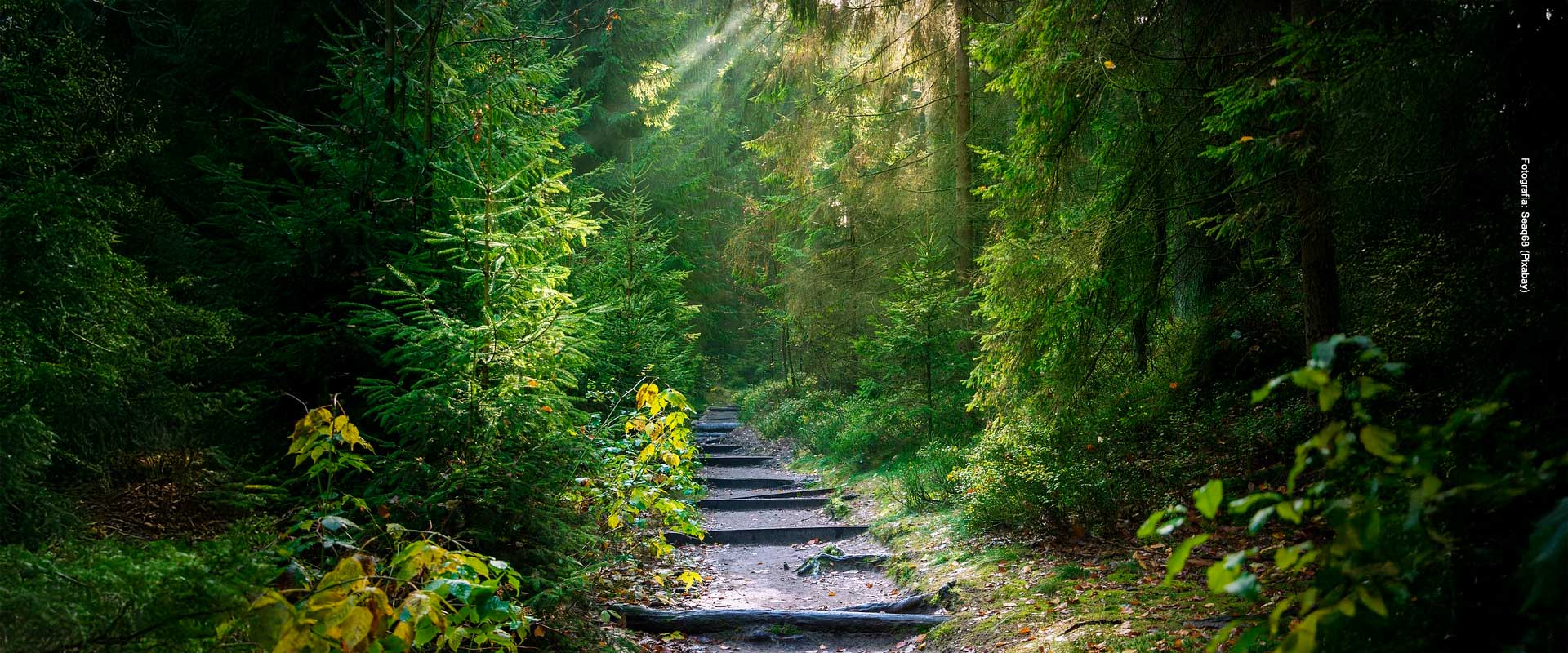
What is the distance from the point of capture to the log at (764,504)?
1139 cm

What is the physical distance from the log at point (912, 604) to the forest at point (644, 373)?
34 cm

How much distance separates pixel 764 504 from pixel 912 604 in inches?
220

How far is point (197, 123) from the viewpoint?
6.28 metres

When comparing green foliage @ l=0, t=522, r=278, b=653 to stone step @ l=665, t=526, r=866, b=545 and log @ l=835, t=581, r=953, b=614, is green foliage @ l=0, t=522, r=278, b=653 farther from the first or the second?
stone step @ l=665, t=526, r=866, b=545

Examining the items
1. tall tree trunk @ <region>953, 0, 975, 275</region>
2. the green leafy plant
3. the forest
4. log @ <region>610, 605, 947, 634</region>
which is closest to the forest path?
log @ <region>610, 605, 947, 634</region>

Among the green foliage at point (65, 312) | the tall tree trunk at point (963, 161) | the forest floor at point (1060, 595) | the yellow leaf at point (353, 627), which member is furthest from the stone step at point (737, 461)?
the yellow leaf at point (353, 627)

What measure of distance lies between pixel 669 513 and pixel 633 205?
Answer: 20.0 feet

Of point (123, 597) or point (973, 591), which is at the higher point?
point (123, 597)

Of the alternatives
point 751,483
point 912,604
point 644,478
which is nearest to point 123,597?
point 644,478

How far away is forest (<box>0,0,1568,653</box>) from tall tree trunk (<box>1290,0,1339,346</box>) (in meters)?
0.04

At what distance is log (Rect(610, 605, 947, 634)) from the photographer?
5.81 m

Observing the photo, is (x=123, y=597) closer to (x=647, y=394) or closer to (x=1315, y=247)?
(x=647, y=394)

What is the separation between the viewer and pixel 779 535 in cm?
951

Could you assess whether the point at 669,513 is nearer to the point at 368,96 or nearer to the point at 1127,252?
the point at 368,96
